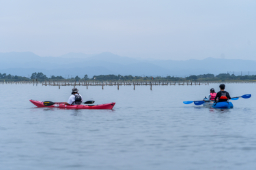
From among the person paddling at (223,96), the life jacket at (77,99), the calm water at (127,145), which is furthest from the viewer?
the life jacket at (77,99)

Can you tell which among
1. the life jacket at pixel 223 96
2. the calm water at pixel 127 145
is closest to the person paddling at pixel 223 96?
the life jacket at pixel 223 96

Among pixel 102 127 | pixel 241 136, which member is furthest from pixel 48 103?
pixel 241 136


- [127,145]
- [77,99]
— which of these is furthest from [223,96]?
[127,145]

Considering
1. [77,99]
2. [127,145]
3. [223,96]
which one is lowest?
[127,145]

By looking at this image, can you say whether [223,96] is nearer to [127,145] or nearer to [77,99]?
[77,99]

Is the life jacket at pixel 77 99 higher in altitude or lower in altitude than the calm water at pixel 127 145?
higher

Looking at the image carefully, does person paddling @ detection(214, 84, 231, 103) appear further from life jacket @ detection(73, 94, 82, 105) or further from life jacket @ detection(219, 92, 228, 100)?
life jacket @ detection(73, 94, 82, 105)

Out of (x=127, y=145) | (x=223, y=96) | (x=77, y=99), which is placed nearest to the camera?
(x=127, y=145)

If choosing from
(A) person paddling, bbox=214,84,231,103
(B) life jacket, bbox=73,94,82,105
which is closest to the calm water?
(A) person paddling, bbox=214,84,231,103

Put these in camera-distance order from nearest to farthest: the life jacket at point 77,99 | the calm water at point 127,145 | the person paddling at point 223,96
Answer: the calm water at point 127,145 < the person paddling at point 223,96 < the life jacket at point 77,99

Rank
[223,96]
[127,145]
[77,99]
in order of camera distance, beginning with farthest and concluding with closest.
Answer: [77,99]
[223,96]
[127,145]

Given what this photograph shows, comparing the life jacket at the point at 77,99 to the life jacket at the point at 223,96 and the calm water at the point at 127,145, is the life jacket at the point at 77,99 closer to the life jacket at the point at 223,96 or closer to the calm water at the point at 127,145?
the calm water at the point at 127,145

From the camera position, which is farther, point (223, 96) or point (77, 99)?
point (77, 99)

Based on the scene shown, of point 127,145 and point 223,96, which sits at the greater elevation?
point 223,96
